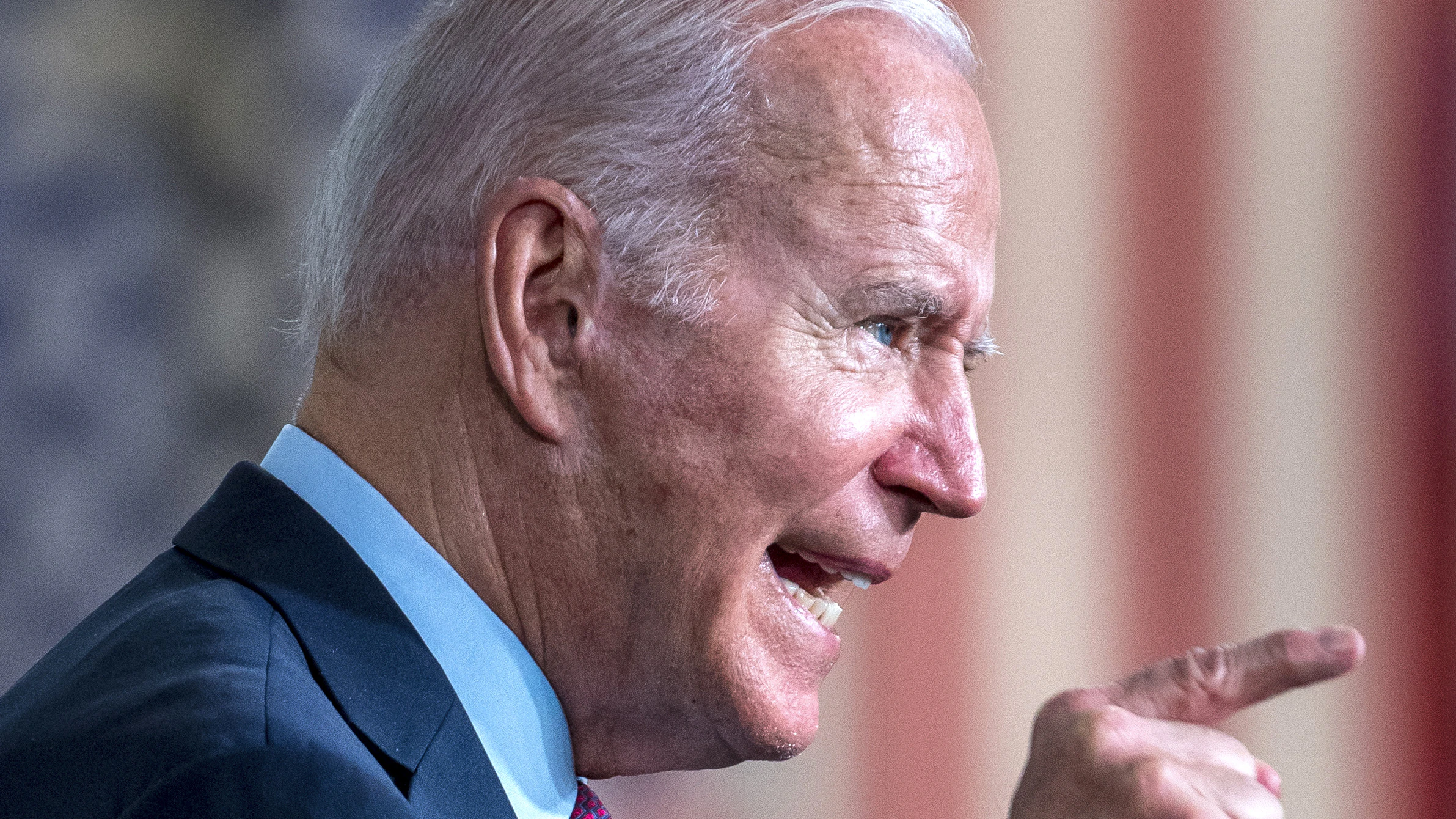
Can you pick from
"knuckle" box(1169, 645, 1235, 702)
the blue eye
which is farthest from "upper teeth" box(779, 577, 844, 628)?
"knuckle" box(1169, 645, 1235, 702)

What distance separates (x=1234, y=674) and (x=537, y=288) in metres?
0.62

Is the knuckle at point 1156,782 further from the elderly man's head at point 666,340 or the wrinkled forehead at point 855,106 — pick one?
the wrinkled forehead at point 855,106

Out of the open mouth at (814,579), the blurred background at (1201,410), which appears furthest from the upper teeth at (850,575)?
the blurred background at (1201,410)

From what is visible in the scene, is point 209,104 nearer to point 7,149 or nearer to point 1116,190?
point 7,149

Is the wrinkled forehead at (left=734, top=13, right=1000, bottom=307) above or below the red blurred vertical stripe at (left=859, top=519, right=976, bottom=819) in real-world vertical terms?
above

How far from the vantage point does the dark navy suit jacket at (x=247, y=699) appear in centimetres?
79

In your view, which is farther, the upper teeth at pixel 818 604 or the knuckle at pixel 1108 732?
the upper teeth at pixel 818 604

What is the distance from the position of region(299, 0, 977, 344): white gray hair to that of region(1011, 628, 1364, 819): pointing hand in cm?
44

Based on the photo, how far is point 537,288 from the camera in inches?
45.9

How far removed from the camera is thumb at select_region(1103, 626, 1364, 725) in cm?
96

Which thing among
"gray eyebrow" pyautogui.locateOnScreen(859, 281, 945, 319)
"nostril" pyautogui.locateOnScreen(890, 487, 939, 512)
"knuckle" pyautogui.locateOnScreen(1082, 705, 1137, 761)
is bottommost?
"knuckle" pyautogui.locateOnScreen(1082, 705, 1137, 761)

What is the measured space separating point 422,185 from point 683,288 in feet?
0.84

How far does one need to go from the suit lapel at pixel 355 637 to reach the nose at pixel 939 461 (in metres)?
0.42

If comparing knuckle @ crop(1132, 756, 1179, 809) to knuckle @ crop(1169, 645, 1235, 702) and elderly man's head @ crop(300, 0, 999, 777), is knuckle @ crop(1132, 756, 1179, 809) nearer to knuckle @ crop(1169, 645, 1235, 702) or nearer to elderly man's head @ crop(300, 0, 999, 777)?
knuckle @ crop(1169, 645, 1235, 702)
